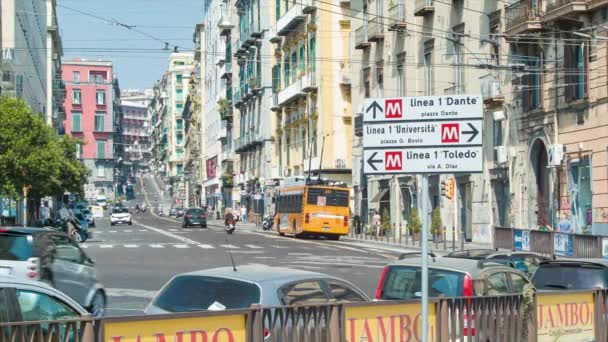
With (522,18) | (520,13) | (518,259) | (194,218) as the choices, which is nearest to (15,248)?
(518,259)

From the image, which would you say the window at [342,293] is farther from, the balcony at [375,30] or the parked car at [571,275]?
the balcony at [375,30]

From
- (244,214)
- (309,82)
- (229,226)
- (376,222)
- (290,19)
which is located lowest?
(229,226)

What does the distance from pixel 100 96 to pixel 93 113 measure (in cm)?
299

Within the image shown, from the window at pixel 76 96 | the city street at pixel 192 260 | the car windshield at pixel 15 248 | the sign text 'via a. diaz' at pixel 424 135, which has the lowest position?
the city street at pixel 192 260

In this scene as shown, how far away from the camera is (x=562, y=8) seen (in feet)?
122

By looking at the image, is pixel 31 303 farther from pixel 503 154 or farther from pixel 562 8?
pixel 503 154

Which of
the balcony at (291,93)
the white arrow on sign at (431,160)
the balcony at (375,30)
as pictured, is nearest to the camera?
the white arrow on sign at (431,160)

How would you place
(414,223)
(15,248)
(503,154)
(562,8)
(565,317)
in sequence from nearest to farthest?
(565,317) < (15,248) < (562,8) < (503,154) < (414,223)

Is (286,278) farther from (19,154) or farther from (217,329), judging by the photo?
(19,154)

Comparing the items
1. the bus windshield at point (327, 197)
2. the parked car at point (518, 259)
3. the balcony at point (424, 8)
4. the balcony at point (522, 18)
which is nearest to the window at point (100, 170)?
the bus windshield at point (327, 197)

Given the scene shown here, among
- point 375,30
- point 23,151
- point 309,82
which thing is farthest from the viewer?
point 309,82

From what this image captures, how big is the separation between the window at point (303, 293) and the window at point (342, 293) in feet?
0.54

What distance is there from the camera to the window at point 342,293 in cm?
1173

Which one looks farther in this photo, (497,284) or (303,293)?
(497,284)
